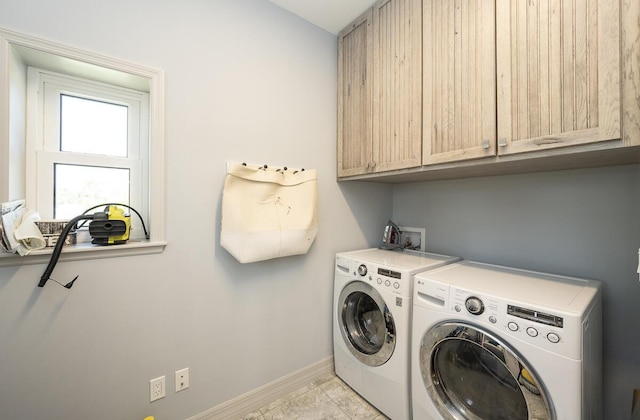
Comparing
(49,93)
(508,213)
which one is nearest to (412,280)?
(508,213)

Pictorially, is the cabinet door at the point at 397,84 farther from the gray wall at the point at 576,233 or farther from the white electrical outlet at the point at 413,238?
the white electrical outlet at the point at 413,238

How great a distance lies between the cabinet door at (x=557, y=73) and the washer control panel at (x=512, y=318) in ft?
2.09

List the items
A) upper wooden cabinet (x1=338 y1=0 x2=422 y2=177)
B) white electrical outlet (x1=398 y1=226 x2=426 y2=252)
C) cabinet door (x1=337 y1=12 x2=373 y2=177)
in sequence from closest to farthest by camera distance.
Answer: upper wooden cabinet (x1=338 y1=0 x2=422 y2=177), cabinet door (x1=337 y1=12 x2=373 y2=177), white electrical outlet (x1=398 y1=226 x2=426 y2=252)

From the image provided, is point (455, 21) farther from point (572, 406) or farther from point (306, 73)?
point (572, 406)

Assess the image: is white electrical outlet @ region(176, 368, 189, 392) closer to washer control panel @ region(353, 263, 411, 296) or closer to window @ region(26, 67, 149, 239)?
window @ region(26, 67, 149, 239)

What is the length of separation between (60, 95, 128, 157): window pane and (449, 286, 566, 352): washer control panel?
1873mm

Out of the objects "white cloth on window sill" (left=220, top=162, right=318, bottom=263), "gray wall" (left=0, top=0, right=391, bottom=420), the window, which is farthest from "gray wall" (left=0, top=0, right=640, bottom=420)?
the window

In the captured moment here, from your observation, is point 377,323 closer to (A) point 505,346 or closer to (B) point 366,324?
(B) point 366,324

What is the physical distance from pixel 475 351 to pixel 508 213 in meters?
0.90

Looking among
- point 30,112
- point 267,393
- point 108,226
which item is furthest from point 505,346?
point 30,112

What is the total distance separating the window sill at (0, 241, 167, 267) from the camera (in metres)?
1.00

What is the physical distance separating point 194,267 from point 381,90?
155 centimetres

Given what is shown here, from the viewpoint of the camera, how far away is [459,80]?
4.07ft

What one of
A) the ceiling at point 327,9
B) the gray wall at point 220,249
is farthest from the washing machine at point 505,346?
the ceiling at point 327,9
